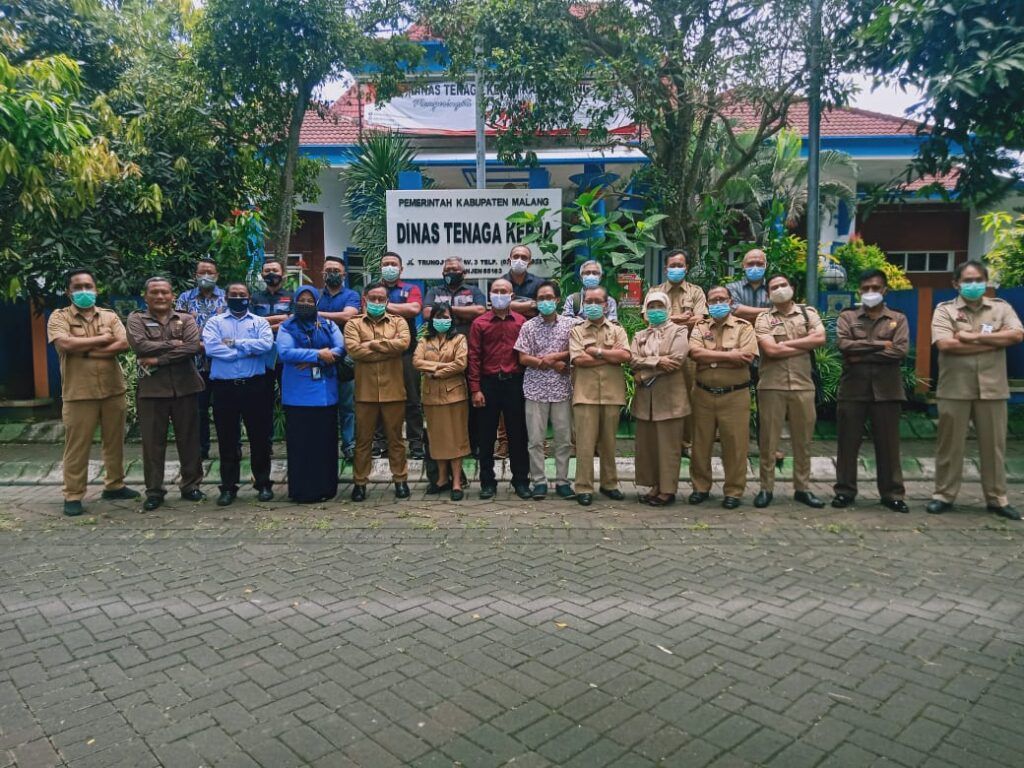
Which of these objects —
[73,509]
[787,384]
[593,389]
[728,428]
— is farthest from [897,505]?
[73,509]

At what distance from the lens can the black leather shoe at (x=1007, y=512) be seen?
22.7 feet

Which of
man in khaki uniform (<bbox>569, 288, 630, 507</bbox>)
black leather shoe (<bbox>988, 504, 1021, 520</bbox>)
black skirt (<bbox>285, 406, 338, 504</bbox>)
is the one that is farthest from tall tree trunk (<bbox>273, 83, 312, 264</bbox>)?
black leather shoe (<bbox>988, 504, 1021, 520</bbox>)

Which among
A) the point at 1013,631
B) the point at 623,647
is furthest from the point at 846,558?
the point at 623,647

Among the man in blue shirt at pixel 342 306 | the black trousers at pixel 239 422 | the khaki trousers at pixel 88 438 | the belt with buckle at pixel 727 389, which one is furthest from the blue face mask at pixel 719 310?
the khaki trousers at pixel 88 438

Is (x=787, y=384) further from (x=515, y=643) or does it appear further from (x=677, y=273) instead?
(x=515, y=643)

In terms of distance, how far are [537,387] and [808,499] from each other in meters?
2.66

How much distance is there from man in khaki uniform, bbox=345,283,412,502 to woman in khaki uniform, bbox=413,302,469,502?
23cm

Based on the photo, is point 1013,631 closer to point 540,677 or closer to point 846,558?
point 846,558

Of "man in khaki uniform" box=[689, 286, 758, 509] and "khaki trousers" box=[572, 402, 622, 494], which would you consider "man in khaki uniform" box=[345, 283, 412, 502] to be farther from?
"man in khaki uniform" box=[689, 286, 758, 509]

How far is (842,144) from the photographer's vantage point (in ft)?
56.4

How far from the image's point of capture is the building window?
2011 centimetres

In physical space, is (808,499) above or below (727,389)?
below

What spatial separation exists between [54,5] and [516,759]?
10.7m

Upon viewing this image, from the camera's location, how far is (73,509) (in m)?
7.36
